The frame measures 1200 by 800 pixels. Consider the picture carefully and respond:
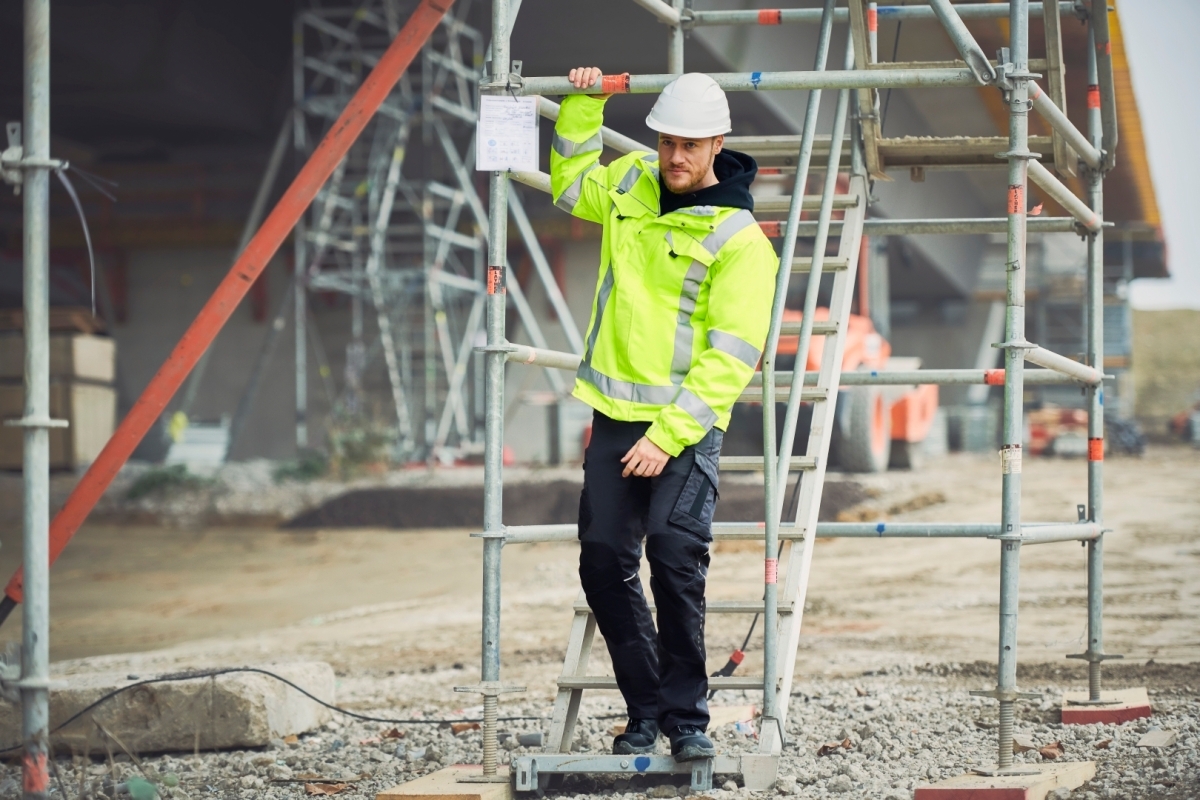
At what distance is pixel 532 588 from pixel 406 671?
3086mm

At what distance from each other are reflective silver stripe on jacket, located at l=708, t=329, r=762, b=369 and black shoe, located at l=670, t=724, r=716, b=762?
3.53ft

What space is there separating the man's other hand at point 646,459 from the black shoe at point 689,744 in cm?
78

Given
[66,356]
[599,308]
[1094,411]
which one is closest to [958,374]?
[1094,411]

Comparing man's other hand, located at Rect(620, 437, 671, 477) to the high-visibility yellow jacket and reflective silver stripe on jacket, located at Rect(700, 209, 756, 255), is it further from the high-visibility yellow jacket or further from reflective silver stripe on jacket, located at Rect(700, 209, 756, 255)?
reflective silver stripe on jacket, located at Rect(700, 209, 756, 255)

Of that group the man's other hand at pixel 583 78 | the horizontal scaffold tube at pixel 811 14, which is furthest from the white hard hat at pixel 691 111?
the horizontal scaffold tube at pixel 811 14

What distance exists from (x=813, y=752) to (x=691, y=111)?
2233 millimetres

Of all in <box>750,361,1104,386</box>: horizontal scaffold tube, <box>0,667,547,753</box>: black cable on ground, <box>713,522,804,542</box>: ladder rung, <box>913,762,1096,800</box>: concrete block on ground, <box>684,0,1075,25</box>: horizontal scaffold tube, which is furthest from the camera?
<box>684,0,1075,25</box>: horizontal scaffold tube

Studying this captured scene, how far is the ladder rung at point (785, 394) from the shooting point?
4383 mm

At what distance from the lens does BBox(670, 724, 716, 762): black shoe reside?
3697mm

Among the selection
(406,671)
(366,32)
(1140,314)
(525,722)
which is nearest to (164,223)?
(366,32)

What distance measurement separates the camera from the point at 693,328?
12.2 feet

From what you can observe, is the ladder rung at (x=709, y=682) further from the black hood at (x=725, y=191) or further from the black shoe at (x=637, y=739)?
the black hood at (x=725, y=191)

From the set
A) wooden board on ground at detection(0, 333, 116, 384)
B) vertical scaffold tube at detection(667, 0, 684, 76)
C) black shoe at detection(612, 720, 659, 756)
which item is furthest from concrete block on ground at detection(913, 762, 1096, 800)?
wooden board on ground at detection(0, 333, 116, 384)

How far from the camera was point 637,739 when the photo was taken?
391 cm
